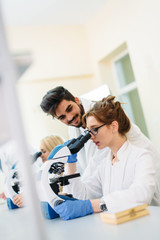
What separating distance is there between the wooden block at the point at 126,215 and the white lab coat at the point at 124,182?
0.12 feet

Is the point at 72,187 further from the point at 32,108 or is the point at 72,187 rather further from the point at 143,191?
the point at 32,108

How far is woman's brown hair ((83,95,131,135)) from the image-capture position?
1.96 meters

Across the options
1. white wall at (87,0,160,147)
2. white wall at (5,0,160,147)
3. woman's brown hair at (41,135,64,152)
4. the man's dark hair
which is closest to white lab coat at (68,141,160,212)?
the man's dark hair

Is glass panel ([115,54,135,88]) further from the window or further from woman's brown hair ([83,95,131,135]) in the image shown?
woman's brown hair ([83,95,131,135])

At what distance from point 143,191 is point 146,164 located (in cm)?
18

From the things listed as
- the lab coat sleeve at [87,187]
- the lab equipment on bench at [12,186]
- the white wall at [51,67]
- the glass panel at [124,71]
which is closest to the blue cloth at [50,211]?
the lab coat sleeve at [87,187]

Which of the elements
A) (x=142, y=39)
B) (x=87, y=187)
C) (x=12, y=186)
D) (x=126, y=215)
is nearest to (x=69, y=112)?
(x=87, y=187)

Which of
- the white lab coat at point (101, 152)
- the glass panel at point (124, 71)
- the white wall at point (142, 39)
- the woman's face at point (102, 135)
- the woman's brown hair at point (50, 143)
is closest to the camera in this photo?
the woman's face at point (102, 135)

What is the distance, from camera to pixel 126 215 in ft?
4.35

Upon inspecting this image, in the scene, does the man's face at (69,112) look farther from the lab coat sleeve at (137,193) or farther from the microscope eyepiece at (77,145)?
the lab coat sleeve at (137,193)

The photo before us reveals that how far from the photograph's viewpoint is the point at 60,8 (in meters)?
5.13

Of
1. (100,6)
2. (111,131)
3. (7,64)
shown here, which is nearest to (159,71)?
(100,6)

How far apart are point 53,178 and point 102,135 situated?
438 millimetres

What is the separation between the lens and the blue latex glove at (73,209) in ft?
5.25
